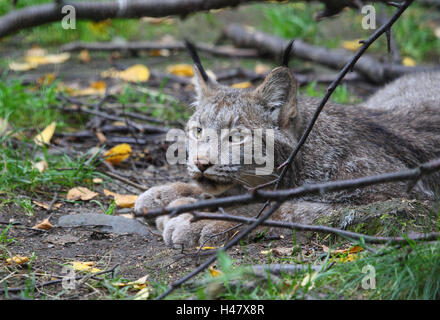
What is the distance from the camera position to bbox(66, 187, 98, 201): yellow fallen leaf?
458 centimetres

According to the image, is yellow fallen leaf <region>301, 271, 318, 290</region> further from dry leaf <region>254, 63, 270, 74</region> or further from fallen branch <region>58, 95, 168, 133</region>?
dry leaf <region>254, 63, 270, 74</region>

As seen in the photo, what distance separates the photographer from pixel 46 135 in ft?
17.6

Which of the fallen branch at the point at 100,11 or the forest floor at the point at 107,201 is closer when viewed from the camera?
the forest floor at the point at 107,201

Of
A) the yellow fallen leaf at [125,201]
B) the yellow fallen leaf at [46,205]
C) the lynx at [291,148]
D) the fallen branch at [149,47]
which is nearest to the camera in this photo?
the lynx at [291,148]

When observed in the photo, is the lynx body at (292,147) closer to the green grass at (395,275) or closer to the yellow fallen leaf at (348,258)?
the yellow fallen leaf at (348,258)

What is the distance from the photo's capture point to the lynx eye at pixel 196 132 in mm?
3914

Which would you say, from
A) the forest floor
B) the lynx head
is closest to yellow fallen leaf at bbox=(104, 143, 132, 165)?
the forest floor

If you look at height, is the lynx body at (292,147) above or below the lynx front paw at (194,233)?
above

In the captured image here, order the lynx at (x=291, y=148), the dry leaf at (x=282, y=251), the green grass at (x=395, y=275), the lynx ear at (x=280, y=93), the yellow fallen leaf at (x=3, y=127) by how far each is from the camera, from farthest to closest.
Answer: the yellow fallen leaf at (x=3, y=127), the lynx ear at (x=280, y=93), the lynx at (x=291, y=148), the dry leaf at (x=282, y=251), the green grass at (x=395, y=275)

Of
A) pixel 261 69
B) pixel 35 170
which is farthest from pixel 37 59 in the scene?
pixel 35 170

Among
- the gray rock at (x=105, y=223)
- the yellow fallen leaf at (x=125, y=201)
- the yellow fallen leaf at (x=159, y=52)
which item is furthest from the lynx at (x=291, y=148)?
the yellow fallen leaf at (x=159, y=52)

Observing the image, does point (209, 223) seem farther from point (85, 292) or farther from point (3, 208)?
point (3, 208)
